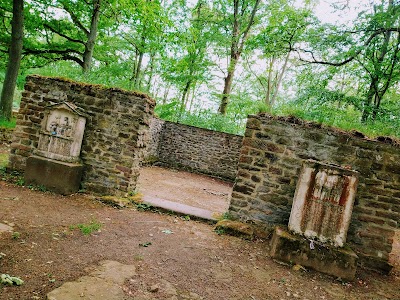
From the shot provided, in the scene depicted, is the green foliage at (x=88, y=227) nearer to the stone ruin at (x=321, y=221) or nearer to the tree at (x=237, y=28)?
the stone ruin at (x=321, y=221)

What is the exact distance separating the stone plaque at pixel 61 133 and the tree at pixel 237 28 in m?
11.2

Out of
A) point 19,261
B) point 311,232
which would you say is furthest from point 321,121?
point 19,261

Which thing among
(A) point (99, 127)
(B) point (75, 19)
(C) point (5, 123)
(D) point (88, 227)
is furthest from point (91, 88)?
(B) point (75, 19)

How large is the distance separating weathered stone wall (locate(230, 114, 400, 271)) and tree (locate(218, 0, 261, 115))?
10.9m

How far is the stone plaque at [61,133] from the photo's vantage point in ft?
17.1

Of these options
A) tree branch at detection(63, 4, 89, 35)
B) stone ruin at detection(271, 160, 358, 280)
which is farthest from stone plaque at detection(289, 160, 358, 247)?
tree branch at detection(63, 4, 89, 35)

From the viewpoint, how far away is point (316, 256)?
12.5 ft

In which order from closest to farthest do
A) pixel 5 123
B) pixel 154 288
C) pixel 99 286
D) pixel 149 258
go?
pixel 99 286 → pixel 154 288 → pixel 149 258 → pixel 5 123

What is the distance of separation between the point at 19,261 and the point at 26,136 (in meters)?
3.84

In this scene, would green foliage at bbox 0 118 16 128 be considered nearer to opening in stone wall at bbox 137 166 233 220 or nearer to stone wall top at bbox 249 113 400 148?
opening in stone wall at bbox 137 166 233 220

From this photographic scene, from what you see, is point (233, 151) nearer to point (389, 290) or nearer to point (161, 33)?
point (161, 33)

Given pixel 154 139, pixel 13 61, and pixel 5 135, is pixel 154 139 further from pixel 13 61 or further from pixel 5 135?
pixel 13 61

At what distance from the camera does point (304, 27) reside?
8273 millimetres

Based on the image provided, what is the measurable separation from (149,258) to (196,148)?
9.88 metres
